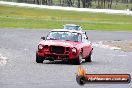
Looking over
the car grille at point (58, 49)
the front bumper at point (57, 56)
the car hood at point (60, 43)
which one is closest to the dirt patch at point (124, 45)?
the car hood at point (60, 43)

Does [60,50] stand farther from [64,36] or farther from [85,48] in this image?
[85,48]

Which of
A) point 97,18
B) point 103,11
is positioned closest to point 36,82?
point 97,18

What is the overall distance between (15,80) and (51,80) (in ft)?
2.77

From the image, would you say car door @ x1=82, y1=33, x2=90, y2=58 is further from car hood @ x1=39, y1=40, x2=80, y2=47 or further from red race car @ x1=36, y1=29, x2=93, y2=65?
car hood @ x1=39, y1=40, x2=80, y2=47

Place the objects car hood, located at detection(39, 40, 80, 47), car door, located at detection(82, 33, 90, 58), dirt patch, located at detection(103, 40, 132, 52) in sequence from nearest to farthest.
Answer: car hood, located at detection(39, 40, 80, 47) < car door, located at detection(82, 33, 90, 58) < dirt patch, located at detection(103, 40, 132, 52)

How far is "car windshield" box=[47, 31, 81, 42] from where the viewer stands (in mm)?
20016

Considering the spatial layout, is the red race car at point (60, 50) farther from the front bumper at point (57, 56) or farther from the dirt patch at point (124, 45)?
the dirt patch at point (124, 45)

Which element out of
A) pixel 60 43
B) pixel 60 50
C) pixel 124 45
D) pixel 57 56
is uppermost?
pixel 60 43

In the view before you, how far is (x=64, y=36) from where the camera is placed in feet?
66.2

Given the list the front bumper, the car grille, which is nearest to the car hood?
the car grille

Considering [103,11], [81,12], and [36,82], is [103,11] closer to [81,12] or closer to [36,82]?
[81,12]

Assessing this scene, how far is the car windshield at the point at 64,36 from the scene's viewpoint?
20016mm

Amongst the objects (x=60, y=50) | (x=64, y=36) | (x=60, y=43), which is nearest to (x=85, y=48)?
(x=64, y=36)

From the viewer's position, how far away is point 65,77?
1368 cm
